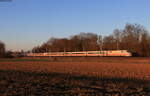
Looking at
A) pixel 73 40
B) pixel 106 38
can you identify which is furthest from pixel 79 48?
pixel 106 38

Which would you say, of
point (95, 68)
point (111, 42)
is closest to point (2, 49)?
point (111, 42)

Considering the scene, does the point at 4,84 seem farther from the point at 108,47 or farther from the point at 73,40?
the point at 73,40

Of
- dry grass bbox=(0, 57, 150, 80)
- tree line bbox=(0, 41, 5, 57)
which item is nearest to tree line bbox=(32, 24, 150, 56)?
tree line bbox=(0, 41, 5, 57)

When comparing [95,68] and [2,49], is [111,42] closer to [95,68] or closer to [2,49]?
[2,49]

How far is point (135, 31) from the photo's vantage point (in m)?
108

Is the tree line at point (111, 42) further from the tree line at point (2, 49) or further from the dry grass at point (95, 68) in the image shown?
the dry grass at point (95, 68)

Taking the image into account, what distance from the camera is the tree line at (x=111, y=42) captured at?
3898 inches

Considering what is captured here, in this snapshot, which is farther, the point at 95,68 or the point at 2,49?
the point at 2,49

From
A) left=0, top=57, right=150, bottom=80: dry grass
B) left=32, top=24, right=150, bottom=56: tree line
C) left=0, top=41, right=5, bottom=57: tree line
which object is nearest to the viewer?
left=0, top=57, right=150, bottom=80: dry grass

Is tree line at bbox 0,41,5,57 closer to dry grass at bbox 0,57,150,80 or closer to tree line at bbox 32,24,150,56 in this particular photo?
tree line at bbox 32,24,150,56

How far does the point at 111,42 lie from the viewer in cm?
12650

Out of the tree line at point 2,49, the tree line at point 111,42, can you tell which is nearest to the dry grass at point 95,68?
the tree line at point 111,42

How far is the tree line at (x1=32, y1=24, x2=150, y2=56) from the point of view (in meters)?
99.0

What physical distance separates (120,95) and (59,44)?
451 ft
